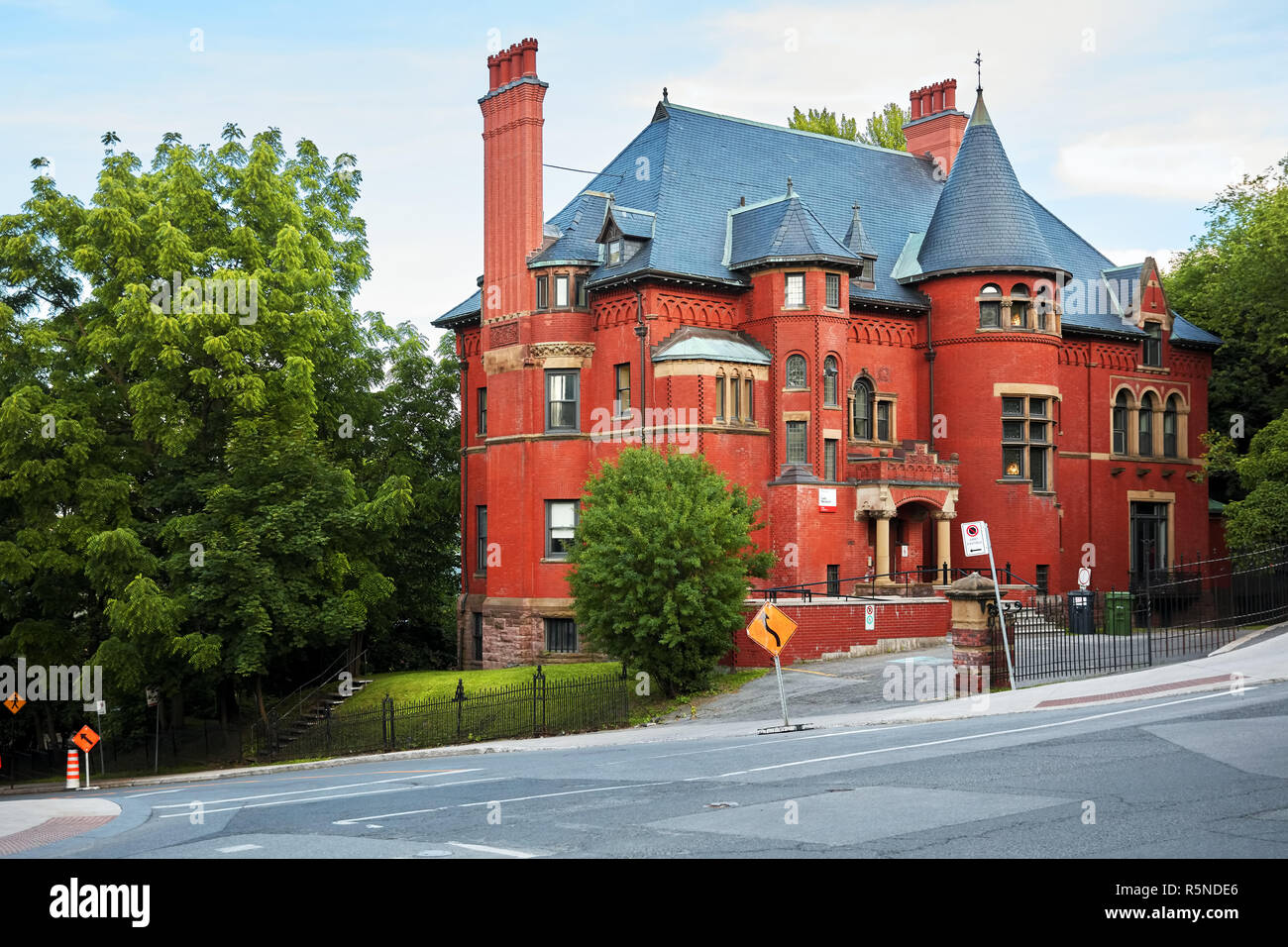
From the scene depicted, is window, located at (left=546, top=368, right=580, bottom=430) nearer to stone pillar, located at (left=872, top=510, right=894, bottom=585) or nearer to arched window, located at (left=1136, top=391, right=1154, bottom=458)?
stone pillar, located at (left=872, top=510, right=894, bottom=585)

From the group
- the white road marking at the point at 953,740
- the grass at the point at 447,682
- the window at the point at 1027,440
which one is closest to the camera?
the white road marking at the point at 953,740

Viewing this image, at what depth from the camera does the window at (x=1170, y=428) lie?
49.1 metres

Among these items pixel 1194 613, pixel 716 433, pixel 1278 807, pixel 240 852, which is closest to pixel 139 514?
pixel 716 433

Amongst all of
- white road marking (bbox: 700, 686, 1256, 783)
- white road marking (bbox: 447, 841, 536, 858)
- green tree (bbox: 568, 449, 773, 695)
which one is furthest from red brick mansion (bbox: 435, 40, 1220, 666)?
white road marking (bbox: 447, 841, 536, 858)

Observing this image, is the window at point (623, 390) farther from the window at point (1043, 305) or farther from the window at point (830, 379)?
the window at point (1043, 305)

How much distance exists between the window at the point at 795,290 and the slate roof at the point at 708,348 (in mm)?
1624

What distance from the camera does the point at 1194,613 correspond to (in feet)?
127

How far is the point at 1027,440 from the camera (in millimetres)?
42938

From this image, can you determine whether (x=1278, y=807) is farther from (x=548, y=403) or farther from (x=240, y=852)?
(x=548, y=403)

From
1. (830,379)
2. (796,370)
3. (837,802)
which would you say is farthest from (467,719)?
(837,802)

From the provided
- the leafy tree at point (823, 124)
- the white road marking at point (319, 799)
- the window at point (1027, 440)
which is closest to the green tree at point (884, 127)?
the leafy tree at point (823, 124)

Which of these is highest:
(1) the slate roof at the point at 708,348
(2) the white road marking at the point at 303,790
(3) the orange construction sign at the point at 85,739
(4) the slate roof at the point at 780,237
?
(4) the slate roof at the point at 780,237

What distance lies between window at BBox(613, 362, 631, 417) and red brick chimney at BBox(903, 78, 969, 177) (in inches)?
706
